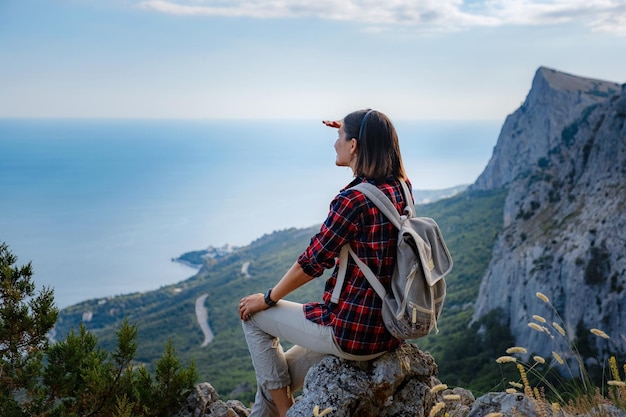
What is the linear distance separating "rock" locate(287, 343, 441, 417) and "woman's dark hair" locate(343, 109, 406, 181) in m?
1.30

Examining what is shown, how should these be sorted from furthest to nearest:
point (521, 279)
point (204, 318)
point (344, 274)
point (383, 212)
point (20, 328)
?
point (204, 318)
point (521, 279)
point (20, 328)
point (344, 274)
point (383, 212)

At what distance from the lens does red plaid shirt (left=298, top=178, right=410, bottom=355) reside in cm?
342

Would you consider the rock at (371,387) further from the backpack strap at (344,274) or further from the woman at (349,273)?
the backpack strap at (344,274)

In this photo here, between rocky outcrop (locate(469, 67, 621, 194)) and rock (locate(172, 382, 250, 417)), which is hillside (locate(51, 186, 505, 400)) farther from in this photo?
rock (locate(172, 382, 250, 417))

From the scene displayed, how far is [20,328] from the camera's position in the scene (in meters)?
4.38

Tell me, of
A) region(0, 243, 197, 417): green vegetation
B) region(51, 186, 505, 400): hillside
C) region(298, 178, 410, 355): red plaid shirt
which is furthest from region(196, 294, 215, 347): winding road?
region(298, 178, 410, 355): red plaid shirt

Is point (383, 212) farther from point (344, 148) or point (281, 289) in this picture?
point (281, 289)

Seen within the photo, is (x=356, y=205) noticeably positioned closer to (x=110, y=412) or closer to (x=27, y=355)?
(x=110, y=412)

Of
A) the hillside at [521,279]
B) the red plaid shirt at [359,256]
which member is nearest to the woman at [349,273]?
the red plaid shirt at [359,256]

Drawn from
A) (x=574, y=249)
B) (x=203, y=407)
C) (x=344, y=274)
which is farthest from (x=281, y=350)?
(x=574, y=249)

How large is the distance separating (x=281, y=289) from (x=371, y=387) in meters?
0.90

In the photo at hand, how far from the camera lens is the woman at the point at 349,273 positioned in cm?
345

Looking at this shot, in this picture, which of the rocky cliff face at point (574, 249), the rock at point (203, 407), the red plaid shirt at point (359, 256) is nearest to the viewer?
the red plaid shirt at point (359, 256)

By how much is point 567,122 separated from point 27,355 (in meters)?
90.5
